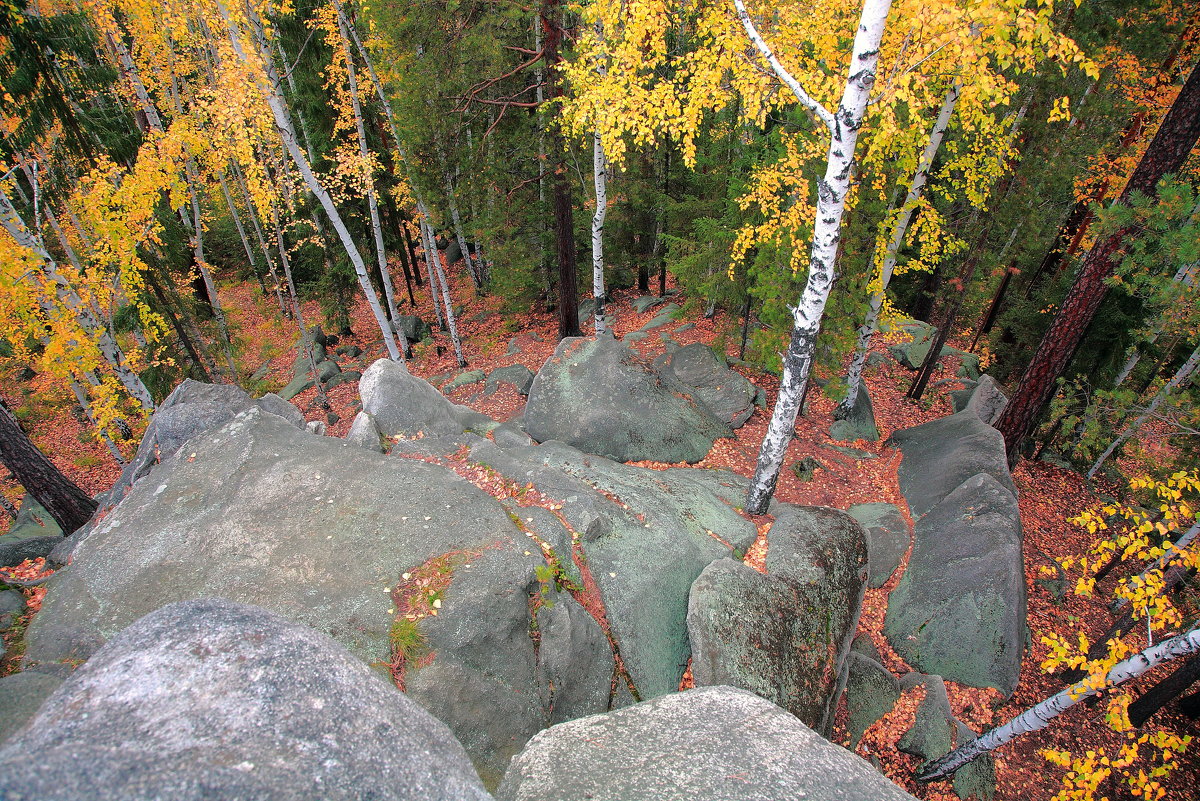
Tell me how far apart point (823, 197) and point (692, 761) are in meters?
6.09

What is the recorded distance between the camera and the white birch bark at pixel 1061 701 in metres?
5.15

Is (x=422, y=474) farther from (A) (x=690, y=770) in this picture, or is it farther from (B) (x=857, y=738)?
(B) (x=857, y=738)

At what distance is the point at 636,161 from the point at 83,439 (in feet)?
69.8

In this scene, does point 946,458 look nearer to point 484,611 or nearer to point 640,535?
point 640,535

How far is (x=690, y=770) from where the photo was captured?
339 centimetres

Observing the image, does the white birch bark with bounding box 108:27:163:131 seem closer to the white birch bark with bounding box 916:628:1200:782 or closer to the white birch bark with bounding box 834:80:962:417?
the white birch bark with bounding box 834:80:962:417

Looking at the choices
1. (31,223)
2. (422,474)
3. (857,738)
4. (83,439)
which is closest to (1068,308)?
(857,738)

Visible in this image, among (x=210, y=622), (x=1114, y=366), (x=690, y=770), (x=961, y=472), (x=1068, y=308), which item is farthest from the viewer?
(x=1114, y=366)

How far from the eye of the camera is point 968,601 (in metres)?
8.42

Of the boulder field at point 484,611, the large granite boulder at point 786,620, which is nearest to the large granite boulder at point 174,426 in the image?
the boulder field at point 484,611

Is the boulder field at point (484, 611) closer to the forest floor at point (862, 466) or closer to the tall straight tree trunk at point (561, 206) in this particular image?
the forest floor at point (862, 466)

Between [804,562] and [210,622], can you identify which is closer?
[210,622]

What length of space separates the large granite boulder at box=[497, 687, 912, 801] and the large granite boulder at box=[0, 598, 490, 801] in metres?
0.84

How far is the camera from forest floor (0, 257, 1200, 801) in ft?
25.7
